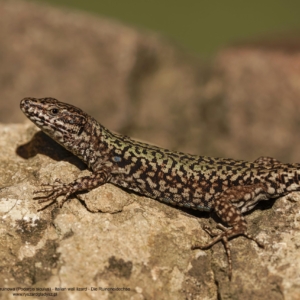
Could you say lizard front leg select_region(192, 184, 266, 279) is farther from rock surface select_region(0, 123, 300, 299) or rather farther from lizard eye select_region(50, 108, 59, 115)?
lizard eye select_region(50, 108, 59, 115)

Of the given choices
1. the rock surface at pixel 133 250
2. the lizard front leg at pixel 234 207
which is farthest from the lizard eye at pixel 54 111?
the lizard front leg at pixel 234 207

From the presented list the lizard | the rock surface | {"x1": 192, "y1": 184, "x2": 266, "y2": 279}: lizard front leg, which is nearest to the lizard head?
the lizard

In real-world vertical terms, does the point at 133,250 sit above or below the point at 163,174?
below

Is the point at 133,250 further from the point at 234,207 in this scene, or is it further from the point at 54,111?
the point at 54,111

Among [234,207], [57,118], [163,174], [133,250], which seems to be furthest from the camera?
[57,118]

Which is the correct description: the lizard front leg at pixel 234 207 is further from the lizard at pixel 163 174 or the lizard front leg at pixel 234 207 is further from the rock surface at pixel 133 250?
the rock surface at pixel 133 250

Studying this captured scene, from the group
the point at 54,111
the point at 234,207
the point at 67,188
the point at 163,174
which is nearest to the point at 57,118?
the point at 54,111

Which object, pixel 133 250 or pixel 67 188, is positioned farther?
pixel 67 188

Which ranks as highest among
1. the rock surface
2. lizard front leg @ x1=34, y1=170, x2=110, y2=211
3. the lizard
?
the lizard
